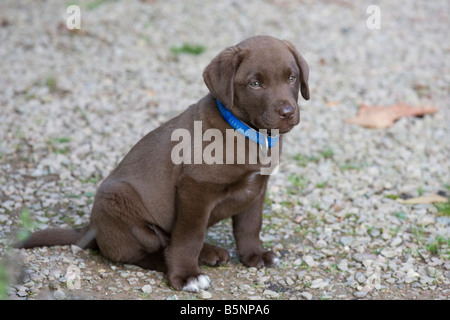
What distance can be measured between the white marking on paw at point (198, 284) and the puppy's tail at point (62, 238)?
0.86 m

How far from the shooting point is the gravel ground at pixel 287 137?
14.4 ft

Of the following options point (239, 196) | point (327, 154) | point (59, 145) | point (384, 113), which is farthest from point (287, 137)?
point (239, 196)

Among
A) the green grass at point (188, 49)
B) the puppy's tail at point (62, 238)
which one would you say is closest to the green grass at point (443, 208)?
the puppy's tail at point (62, 238)

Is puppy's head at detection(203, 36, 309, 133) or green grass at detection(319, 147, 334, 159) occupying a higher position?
puppy's head at detection(203, 36, 309, 133)

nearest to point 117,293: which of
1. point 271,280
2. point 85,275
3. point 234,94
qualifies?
point 85,275

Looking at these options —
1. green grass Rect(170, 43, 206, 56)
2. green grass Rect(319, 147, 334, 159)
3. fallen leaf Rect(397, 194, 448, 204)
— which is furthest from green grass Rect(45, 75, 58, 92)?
fallen leaf Rect(397, 194, 448, 204)

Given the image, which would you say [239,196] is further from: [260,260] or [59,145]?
[59,145]

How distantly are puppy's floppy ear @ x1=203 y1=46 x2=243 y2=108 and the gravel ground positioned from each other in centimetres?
135

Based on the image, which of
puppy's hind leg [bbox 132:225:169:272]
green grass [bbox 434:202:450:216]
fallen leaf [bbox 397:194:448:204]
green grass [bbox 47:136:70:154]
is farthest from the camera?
green grass [bbox 47:136:70:154]

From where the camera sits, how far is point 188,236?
13.5ft

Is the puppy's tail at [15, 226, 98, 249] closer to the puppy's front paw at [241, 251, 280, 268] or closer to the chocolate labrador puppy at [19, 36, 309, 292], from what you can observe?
the chocolate labrador puppy at [19, 36, 309, 292]

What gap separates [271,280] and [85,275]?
1.34 m

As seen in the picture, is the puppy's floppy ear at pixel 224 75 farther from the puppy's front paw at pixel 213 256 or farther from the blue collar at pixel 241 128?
the puppy's front paw at pixel 213 256

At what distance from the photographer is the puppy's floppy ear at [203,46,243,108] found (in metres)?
3.97
